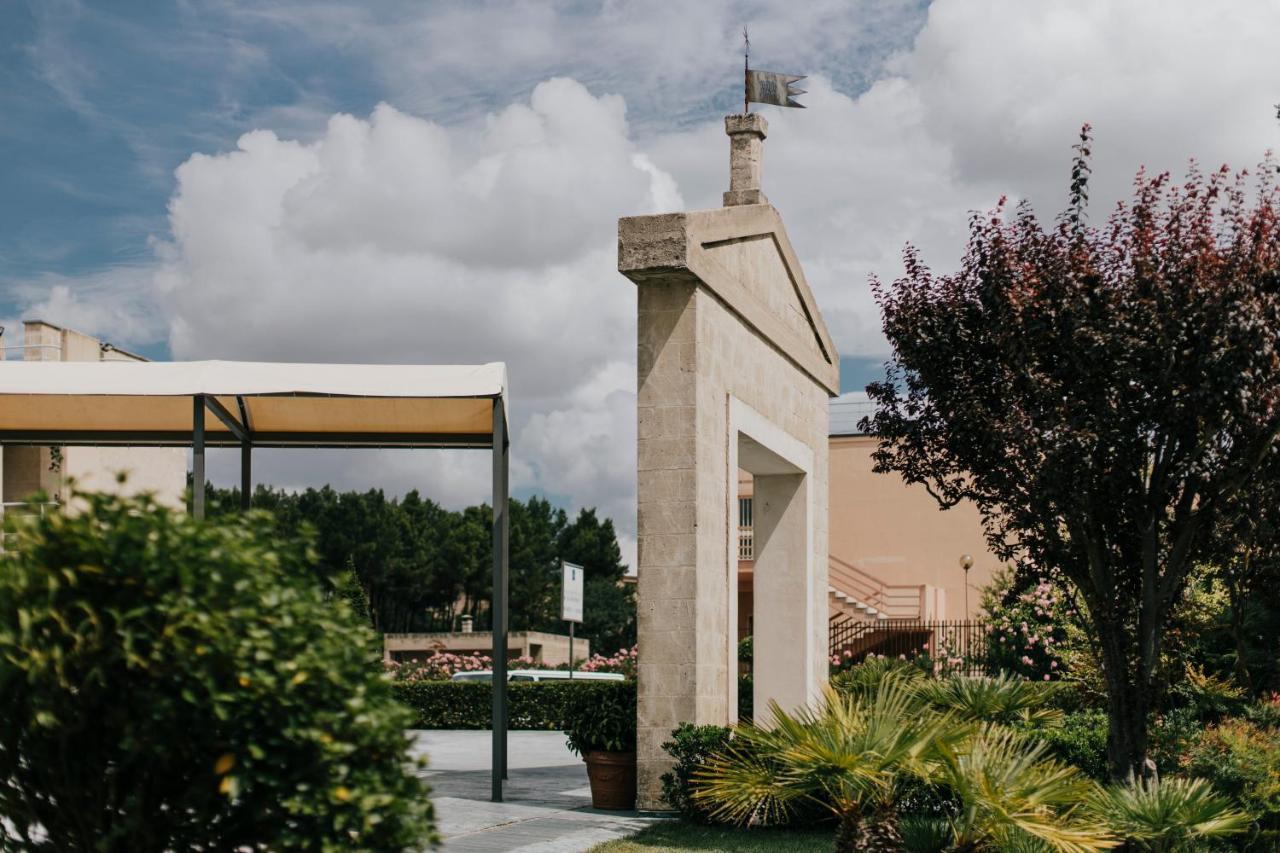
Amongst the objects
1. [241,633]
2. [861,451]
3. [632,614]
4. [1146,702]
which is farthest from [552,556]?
[241,633]

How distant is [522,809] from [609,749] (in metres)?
0.90

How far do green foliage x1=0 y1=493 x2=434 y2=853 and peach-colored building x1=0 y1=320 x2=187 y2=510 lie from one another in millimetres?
17919

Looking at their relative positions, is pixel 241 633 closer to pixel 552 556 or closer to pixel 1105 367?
pixel 1105 367

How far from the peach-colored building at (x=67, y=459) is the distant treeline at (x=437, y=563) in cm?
3323

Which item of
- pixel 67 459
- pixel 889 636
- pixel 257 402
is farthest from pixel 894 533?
pixel 257 402

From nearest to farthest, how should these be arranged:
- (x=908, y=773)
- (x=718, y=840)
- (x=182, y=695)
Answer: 1. (x=182, y=695)
2. (x=908, y=773)
3. (x=718, y=840)

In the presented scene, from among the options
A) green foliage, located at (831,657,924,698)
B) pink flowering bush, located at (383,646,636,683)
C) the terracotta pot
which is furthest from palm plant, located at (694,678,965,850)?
pink flowering bush, located at (383,646,636,683)

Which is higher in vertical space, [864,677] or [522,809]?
[864,677]

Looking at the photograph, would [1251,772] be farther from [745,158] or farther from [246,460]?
[246,460]

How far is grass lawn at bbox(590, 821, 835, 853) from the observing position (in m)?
9.42

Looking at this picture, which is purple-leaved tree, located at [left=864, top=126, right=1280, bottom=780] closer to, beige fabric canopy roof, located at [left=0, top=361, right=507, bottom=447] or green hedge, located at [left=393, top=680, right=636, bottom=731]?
beige fabric canopy roof, located at [left=0, top=361, right=507, bottom=447]

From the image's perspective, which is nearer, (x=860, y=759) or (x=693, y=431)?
(x=860, y=759)

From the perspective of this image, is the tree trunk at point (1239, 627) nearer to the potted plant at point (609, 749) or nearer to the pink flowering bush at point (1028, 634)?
the pink flowering bush at point (1028, 634)

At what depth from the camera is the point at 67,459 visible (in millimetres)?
26328
